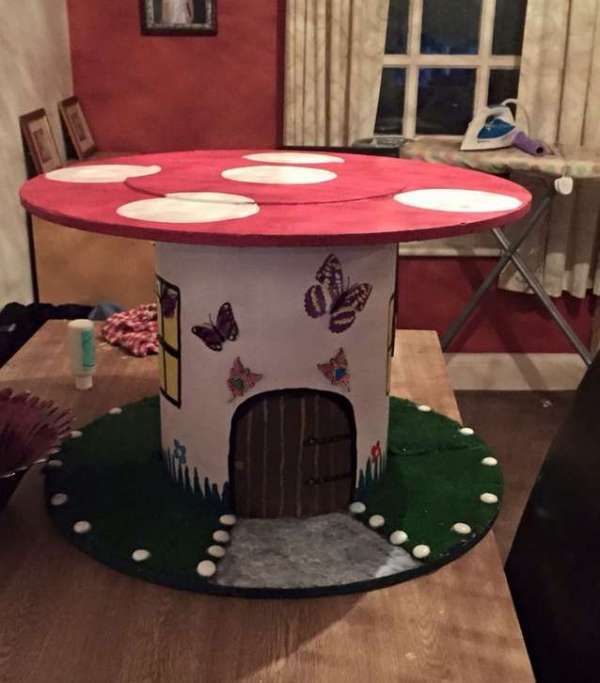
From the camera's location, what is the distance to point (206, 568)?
1190 millimetres

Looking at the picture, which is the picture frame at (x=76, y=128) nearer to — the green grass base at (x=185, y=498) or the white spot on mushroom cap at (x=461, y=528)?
the green grass base at (x=185, y=498)

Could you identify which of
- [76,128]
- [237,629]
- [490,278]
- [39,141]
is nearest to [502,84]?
[490,278]

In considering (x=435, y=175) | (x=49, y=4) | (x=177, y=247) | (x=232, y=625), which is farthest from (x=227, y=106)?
(x=232, y=625)

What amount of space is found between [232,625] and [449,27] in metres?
2.98

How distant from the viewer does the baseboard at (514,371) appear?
11.9 ft

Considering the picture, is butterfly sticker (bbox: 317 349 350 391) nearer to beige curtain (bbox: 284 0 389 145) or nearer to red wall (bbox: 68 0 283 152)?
beige curtain (bbox: 284 0 389 145)

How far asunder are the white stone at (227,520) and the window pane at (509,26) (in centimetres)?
275

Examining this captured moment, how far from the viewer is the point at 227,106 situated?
11.2 feet

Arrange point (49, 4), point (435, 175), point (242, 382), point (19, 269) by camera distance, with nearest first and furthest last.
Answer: point (242, 382)
point (435, 175)
point (19, 269)
point (49, 4)

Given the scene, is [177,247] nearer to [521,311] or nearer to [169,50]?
[169,50]

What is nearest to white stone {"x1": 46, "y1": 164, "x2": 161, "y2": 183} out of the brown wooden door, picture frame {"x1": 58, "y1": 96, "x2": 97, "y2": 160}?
the brown wooden door

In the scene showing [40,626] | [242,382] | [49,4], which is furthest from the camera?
[49,4]

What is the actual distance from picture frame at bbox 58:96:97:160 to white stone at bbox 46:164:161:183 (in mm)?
1708

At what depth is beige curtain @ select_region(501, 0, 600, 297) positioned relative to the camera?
3.19m
